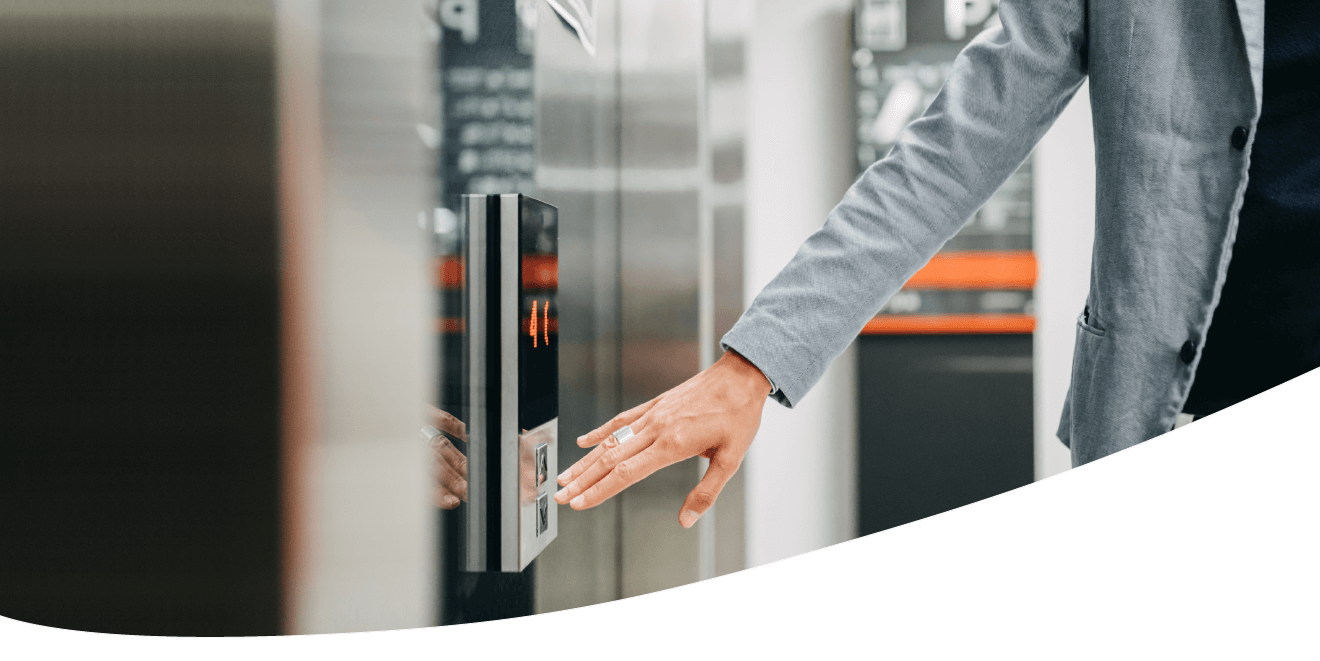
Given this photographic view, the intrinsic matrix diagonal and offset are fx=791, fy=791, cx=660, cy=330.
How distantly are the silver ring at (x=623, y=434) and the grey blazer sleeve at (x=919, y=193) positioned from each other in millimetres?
111

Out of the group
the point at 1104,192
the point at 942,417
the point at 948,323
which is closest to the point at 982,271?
the point at 948,323

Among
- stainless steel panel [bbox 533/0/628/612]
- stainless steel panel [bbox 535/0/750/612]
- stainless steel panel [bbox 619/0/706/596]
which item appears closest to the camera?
stainless steel panel [bbox 533/0/628/612]

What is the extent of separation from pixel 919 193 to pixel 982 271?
3.74ft

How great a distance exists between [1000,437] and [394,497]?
1360 millimetres

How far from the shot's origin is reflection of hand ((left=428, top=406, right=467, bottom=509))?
0.91m

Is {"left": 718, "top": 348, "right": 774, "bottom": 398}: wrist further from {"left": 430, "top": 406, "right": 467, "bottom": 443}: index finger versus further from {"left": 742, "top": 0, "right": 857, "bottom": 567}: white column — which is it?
{"left": 742, "top": 0, "right": 857, "bottom": 567}: white column

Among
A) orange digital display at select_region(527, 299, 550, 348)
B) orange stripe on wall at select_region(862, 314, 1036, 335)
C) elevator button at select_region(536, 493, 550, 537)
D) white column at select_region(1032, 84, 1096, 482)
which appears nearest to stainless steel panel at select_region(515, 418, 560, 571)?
elevator button at select_region(536, 493, 550, 537)

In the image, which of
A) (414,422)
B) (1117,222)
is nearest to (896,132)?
(1117,222)

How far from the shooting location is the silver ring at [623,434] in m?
0.67

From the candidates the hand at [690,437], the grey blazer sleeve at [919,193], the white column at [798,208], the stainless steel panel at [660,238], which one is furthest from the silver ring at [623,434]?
the white column at [798,208]

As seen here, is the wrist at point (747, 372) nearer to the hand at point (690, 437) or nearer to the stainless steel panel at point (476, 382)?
the hand at point (690, 437)

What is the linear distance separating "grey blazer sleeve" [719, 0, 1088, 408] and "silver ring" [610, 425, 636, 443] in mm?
111

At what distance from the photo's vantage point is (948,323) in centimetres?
175

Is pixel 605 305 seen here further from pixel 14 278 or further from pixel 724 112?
pixel 14 278
